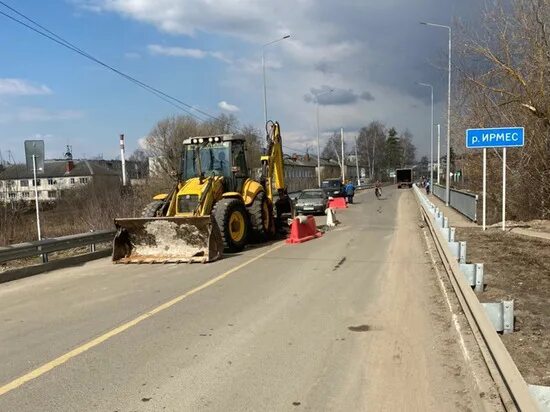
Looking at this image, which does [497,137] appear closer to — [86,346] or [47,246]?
A: [47,246]

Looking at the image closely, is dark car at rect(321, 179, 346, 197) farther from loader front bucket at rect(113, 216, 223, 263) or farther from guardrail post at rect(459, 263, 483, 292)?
guardrail post at rect(459, 263, 483, 292)

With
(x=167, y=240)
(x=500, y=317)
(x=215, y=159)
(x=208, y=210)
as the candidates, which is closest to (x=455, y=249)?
(x=500, y=317)

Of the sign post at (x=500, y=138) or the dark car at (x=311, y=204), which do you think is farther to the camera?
the dark car at (x=311, y=204)

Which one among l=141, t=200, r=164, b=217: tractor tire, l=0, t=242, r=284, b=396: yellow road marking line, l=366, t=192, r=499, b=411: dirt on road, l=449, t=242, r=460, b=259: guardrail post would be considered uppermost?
l=141, t=200, r=164, b=217: tractor tire

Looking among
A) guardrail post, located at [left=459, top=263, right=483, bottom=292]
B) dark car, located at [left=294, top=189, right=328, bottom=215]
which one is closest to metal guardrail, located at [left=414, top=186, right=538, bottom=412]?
guardrail post, located at [left=459, top=263, right=483, bottom=292]

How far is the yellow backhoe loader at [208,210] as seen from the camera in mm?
13070

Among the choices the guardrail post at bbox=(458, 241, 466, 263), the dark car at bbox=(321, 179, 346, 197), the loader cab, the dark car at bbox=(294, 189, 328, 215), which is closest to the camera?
the guardrail post at bbox=(458, 241, 466, 263)

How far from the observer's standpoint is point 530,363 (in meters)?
5.16

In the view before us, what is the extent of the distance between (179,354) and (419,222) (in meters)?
20.0

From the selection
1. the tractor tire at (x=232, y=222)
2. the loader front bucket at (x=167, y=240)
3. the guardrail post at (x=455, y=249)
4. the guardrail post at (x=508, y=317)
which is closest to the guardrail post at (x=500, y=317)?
the guardrail post at (x=508, y=317)

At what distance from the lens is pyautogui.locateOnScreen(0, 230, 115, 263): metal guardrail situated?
11.8 m

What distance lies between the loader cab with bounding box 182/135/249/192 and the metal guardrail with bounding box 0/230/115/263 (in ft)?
9.95

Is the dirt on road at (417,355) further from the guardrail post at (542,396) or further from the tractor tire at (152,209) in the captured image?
the tractor tire at (152,209)

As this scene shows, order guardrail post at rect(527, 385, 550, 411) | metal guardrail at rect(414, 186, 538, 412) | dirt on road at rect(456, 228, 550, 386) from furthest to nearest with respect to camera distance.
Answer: dirt on road at rect(456, 228, 550, 386), metal guardrail at rect(414, 186, 538, 412), guardrail post at rect(527, 385, 550, 411)
